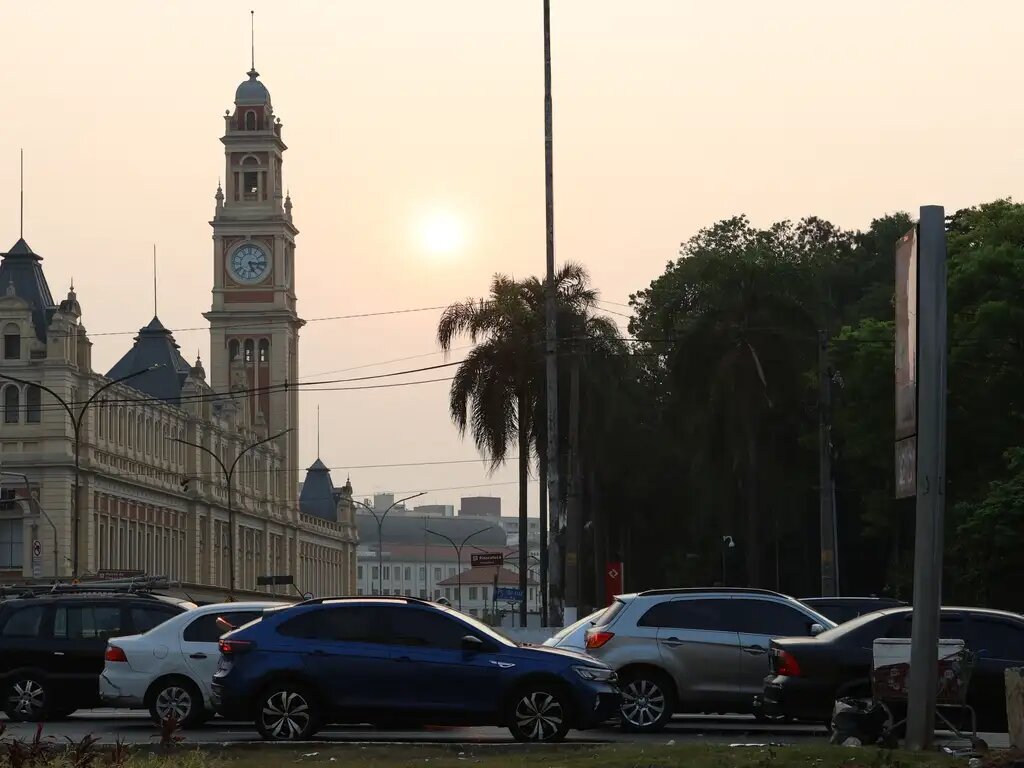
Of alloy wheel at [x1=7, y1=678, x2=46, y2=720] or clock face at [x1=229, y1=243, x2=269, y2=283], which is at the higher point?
clock face at [x1=229, y1=243, x2=269, y2=283]

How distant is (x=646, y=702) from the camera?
23.2m

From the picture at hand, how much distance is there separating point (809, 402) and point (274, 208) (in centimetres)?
8927

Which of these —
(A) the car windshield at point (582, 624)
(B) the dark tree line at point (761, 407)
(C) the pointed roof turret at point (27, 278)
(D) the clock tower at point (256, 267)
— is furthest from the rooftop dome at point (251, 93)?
(A) the car windshield at point (582, 624)

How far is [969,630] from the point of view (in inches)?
868

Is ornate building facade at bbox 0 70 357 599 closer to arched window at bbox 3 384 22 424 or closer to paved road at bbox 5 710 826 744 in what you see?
arched window at bbox 3 384 22 424

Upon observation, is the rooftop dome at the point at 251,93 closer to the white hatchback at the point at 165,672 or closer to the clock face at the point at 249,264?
the clock face at the point at 249,264

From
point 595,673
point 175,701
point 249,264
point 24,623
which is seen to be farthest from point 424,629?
point 249,264

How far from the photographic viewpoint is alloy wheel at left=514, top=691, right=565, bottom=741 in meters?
20.9

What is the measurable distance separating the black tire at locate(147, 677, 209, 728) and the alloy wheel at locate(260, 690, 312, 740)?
2.97 m

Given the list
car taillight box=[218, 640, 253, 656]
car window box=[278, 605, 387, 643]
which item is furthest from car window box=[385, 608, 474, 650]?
car taillight box=[218, 640, 253, 656]

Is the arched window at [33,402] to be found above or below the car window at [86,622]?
above

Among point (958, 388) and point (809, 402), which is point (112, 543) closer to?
point (809, 402)

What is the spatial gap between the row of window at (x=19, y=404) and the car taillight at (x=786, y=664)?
241ft

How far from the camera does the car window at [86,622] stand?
2598 cm
